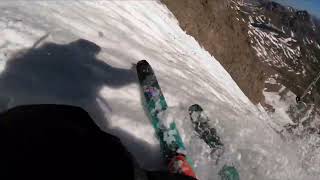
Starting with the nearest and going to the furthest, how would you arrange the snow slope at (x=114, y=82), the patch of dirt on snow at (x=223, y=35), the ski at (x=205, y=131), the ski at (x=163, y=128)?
the ski at (x=163, y=128) → the snow slope at (x=114, y=82) → the ski at (x=205, y=131) → the patch of dirt on snow at (x=223, y=35)

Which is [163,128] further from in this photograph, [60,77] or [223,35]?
[223,35]

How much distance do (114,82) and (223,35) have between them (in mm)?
14686

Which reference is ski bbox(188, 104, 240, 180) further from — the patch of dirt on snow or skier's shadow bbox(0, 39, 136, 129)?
the patch of dirt on snow

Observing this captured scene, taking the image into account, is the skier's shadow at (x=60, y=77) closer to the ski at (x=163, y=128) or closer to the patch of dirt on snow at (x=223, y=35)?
the ski at (x=163, y=128)

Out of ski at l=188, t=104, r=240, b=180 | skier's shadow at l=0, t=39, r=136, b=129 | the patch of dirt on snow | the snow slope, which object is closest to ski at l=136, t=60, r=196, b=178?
the snow slope


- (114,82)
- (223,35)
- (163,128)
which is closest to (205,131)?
(163,128)

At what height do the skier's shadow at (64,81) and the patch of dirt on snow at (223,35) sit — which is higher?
the skier's shadow at (64,81)

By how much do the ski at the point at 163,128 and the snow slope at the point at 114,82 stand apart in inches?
3.8

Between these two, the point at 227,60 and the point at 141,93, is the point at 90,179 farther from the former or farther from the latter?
the point at 227,60

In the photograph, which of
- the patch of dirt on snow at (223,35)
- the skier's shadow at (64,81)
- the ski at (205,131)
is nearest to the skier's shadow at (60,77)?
the skier's shadow at (64,81)

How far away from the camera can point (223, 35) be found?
65.3 feet

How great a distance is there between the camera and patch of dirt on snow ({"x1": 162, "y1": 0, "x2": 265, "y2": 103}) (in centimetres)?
1570

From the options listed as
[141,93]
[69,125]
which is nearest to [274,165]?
[141,93]

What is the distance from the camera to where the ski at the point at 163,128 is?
4.43 meters
